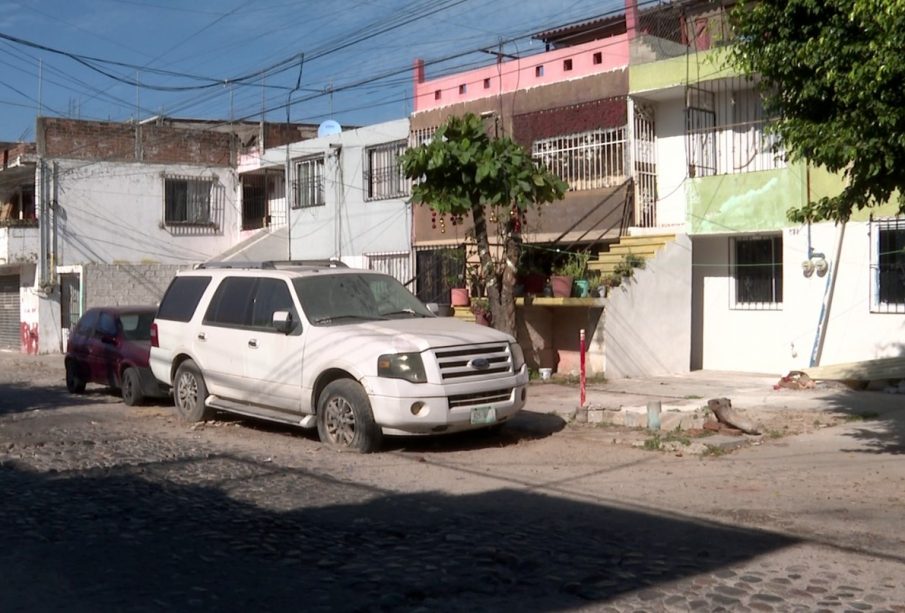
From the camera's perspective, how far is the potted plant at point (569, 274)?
18.1 meters

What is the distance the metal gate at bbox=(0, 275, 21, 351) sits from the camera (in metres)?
32.4

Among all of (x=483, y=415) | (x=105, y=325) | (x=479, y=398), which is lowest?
(x=483, y=415)

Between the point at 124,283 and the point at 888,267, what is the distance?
2128cm

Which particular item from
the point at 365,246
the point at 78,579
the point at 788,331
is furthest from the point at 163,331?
the point at 365,246

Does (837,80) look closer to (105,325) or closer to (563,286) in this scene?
(563,286)

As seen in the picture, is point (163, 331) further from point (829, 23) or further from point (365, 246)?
point (365, 246)

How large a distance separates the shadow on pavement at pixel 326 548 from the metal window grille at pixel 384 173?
16.1 metres

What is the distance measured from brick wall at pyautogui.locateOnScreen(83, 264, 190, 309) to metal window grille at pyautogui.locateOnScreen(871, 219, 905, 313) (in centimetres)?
1960

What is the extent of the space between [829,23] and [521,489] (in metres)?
4.79

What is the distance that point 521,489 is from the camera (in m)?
9.00

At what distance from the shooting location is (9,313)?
108ft

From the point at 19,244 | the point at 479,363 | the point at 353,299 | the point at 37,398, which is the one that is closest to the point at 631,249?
the point at 353,299

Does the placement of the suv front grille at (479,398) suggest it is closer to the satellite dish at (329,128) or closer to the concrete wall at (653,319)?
the concrete wall at (653,319)

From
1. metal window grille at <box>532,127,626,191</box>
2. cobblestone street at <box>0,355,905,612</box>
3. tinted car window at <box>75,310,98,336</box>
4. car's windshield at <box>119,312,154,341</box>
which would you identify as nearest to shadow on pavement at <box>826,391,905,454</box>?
cobblestone street at <box>0,355,905,612</box>
